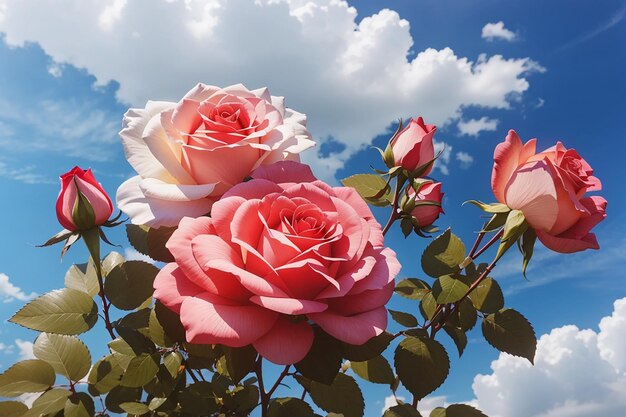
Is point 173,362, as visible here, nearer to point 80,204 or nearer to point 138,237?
point 138,237

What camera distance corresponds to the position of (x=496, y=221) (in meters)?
2.25

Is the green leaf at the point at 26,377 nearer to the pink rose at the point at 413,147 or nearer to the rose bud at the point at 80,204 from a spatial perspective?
the rose bud at the point at 80,204

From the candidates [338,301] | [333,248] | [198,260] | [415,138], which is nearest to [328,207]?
[333,248]

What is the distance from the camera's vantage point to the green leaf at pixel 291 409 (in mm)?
2002

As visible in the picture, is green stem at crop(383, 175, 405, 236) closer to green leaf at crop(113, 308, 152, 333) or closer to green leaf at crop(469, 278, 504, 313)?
green leaf at crop(469, 278, 504, 313)

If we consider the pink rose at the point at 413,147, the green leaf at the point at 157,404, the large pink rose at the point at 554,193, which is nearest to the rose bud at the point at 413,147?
the pink rose at the point at 413,147

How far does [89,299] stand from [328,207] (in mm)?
1060

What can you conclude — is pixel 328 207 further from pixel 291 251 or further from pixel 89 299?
pixel 89 299

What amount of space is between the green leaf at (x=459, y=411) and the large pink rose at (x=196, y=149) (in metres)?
1.12

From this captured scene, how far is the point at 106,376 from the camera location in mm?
2068

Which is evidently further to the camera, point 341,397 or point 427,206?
point 427,206

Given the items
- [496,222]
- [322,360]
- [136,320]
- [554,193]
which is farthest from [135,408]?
[554,193]

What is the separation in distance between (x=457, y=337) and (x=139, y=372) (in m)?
1.19

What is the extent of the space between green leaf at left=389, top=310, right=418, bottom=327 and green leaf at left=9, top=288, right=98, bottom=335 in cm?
115
